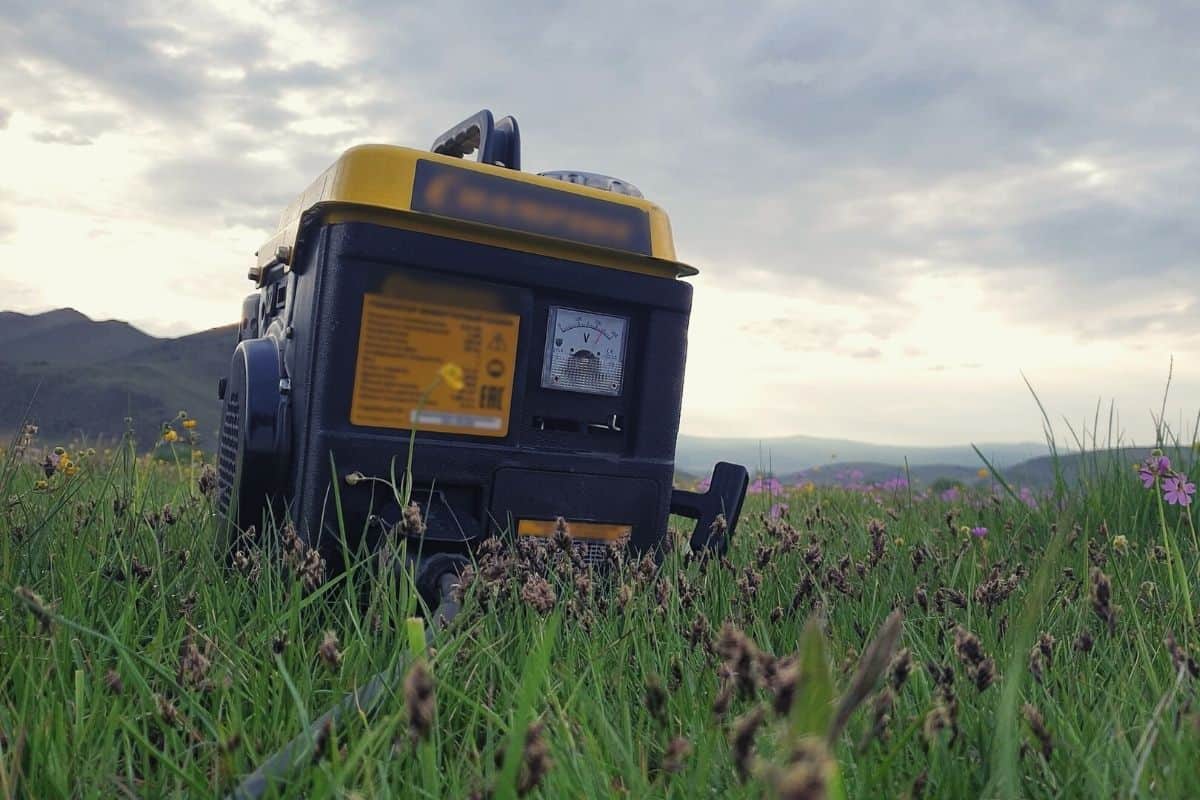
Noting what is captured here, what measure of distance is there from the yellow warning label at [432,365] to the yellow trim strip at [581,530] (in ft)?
0.98

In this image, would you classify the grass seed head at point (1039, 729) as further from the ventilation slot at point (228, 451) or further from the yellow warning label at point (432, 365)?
the ventilation slot at point (228, 451)

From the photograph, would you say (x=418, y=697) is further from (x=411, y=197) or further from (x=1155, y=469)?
(x=1155, y=469)

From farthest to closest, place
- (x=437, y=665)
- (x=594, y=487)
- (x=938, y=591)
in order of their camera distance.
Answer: (x=594, y=487) → (x=938, y=591) → (x=437, y=665)

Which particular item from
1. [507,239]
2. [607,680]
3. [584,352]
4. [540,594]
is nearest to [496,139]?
[507,239]

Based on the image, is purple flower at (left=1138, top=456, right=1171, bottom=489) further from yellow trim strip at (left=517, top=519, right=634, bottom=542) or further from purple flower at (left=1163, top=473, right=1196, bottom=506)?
yellow trim strip at (left=517, top=519, right=634, bottom=542)

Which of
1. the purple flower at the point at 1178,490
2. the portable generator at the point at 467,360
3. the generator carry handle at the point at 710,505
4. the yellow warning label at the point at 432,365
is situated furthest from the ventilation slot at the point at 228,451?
the purple flower at the point at 1178,490

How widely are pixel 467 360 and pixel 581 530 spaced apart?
64 centimetres

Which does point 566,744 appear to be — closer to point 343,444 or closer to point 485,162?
point 343,444

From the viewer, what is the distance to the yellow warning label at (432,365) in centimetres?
265

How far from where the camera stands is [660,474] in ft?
10.0

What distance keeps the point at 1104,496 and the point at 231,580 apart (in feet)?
10.8

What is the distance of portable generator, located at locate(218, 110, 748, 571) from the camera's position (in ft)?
8.69

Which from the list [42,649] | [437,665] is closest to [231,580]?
[42,649]

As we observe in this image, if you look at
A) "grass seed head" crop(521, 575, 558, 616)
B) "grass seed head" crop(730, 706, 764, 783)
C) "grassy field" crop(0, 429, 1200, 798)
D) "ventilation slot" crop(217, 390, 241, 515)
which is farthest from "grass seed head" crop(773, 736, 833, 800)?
"ventilation slot" crop(217, 390, 241, 515)
